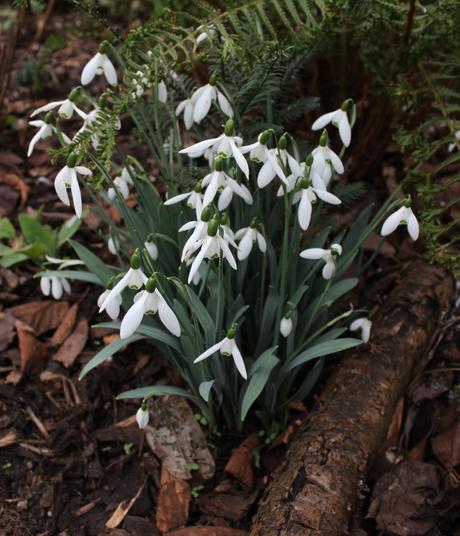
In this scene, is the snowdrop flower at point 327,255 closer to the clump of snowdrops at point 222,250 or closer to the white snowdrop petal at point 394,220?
the clump of snowdrops at point 222,250

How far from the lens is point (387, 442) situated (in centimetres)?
205

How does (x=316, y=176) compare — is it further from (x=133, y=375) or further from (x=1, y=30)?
(x=1, y=30)

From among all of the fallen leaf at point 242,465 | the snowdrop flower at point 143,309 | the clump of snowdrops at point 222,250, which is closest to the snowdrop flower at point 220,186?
the clump of snowdrops at point 222,250

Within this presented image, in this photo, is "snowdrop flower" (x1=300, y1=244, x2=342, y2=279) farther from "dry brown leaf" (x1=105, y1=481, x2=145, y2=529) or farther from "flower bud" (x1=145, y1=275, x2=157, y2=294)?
"dry brown leaf" (x1=105, y1=481, x2=145, y2=529)

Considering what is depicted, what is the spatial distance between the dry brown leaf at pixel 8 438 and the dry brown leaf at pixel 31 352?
0.24 meters

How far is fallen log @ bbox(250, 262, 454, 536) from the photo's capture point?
1.67 meters

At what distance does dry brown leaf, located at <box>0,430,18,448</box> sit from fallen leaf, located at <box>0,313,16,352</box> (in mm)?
336

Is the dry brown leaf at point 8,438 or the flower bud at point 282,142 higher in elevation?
the flower bud at point 282,142

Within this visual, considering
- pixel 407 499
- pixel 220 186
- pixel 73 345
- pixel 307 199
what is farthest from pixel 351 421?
pixel 73 345

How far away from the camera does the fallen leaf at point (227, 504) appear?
1.90 meters

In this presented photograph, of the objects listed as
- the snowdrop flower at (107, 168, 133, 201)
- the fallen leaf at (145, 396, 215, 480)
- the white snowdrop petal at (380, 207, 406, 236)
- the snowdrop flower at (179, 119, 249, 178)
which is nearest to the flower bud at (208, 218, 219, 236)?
the snowdrop flower at (179, 119, 249, 178)

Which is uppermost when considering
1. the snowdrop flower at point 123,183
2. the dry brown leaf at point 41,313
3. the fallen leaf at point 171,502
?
the snowdrop flower at point 123,183

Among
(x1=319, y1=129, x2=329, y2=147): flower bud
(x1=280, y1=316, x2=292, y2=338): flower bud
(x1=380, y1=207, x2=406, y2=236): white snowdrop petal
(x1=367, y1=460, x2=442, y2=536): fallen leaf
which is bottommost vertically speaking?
(x1=367, y1=460, x2=442, y2=536): fallen leaf

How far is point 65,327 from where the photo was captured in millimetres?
2406
